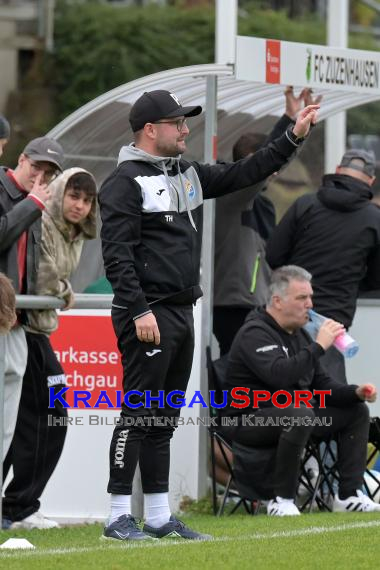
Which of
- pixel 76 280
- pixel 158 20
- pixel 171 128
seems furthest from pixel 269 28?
pixel 171 128

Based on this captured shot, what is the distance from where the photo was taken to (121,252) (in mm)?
7676

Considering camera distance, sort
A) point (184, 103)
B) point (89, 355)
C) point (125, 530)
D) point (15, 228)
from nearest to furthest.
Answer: point (125, 530)
point (15, 228)
point (89, 355)
point (184, 103)

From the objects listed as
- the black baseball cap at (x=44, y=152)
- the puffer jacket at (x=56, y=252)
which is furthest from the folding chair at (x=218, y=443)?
the black baseball cap at (x=44, y=152)

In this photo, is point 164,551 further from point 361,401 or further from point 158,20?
point 158,20

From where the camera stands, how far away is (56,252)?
29.9 ft

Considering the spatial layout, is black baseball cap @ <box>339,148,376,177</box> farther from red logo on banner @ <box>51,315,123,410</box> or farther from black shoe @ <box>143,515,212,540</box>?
black shoe @ <box>143,515,212,540</box>

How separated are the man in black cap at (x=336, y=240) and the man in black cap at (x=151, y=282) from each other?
2.68 metres

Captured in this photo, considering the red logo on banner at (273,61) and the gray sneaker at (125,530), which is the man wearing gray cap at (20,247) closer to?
the gray sneaker at (125,530)

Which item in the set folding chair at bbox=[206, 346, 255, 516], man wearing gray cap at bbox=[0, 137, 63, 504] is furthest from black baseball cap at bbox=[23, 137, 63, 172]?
folding chair at bbox=[206, 346, 255, 516]

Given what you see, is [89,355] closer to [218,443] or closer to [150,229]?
[218,443]

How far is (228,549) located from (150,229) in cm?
162

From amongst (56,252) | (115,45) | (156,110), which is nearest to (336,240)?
(56,252)

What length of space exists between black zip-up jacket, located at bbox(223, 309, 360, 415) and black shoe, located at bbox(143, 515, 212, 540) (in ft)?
6.16

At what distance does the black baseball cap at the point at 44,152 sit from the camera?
8.77 metres
